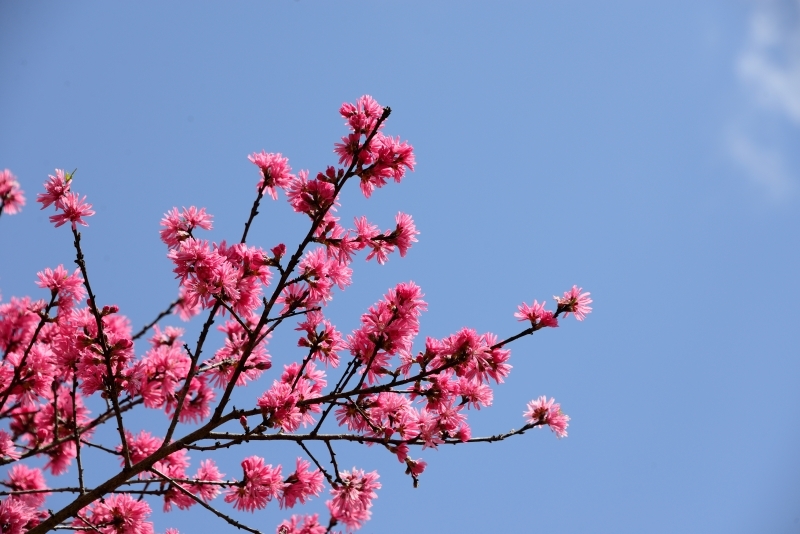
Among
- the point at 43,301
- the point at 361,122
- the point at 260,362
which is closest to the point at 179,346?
the point at 43,301

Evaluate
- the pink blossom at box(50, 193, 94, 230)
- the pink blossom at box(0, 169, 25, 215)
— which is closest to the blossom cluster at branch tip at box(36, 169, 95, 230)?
the pink blossom at box(50, 193, 94, 230)

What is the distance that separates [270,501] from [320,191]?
7.34 ft

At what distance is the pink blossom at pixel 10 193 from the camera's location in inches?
258

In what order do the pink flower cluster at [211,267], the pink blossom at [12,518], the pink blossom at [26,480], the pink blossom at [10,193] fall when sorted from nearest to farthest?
the pink flower cluster at [211,267], the pink blossom at [12,518], the pink blossom at [26,480], the pink blossom at [10,193]

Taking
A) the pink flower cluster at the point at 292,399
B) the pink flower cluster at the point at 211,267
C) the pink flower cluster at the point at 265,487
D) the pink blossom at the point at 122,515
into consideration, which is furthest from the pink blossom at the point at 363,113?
the pink blossom at the point at 122,515

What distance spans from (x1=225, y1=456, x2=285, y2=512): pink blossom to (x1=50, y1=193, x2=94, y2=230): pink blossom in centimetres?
201

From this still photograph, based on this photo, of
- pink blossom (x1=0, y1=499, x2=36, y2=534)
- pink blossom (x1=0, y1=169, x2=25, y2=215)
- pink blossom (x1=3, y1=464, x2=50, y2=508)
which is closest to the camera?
pink blossom (x1=0, y1=499, x2=36, y2=534)

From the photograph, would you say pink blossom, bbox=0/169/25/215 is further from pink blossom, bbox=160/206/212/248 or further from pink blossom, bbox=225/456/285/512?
pink blossom, bbox=225/456/285/512

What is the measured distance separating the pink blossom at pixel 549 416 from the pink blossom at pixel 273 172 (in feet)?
8.40

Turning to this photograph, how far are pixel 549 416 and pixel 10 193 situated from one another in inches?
238

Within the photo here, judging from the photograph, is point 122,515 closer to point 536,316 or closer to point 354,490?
point 354,490

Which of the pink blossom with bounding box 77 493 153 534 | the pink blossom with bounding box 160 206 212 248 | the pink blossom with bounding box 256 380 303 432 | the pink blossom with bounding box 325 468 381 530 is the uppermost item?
the pink blossom with bounding box 160 206 212 248

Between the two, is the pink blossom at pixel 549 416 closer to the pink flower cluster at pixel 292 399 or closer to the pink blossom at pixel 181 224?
the pink flower cluster at pixel 292 399

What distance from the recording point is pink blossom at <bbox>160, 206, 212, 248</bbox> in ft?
14.1
